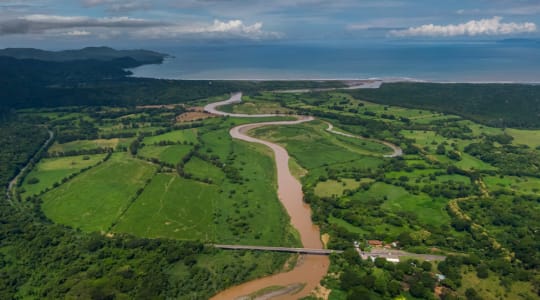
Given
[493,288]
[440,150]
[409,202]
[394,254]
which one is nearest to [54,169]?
[394,254]

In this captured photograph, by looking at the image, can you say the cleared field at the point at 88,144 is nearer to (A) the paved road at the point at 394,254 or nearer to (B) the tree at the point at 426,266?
(A) the paved road at the point at 394,254

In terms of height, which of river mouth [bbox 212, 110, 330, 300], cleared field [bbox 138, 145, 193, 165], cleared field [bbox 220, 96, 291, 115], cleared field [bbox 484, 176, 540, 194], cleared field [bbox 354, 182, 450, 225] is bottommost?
river mouth [bbox 212, 110, 330, 300]

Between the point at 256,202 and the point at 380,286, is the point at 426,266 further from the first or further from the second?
the point at 256,202

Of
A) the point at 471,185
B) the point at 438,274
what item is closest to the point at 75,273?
the point at 438,274

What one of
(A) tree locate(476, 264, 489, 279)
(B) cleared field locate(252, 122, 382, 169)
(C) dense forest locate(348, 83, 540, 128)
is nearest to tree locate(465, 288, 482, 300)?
(A) tree locate(476, 264, 489, 279)

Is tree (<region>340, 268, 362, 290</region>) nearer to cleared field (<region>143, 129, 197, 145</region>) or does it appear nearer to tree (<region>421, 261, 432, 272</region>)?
tree (<region>421, 261, 432, 272</region>)

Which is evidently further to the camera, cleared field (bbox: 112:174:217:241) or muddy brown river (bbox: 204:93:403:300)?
cleared field (bbox: 112:174:217:241)
